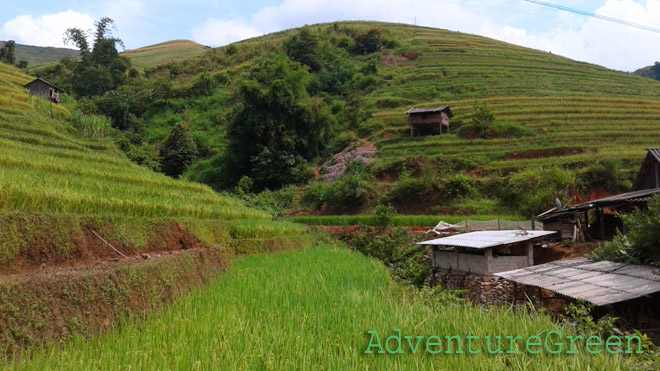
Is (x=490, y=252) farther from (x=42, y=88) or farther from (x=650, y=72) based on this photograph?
(x=650, y=72)

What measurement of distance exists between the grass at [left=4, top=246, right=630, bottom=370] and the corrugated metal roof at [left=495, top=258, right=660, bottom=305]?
3.03 meters

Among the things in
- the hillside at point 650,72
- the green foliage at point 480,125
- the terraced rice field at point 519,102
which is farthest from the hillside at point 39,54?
the hillside at point 650,72

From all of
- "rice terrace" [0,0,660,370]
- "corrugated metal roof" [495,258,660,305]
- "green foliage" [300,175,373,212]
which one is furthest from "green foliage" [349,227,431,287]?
"green foliage" [300,175,373,212]

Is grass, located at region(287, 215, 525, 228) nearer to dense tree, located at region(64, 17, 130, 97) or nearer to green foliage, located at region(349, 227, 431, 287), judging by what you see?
green foliage, located at region(349, 227, 431, 287)

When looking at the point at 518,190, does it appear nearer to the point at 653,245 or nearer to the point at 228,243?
the point at 653,245

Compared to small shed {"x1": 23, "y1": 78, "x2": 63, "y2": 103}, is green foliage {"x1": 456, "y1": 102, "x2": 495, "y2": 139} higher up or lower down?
lower down

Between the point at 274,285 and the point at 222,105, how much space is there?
39.3 m

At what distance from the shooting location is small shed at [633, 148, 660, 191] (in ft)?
46.9

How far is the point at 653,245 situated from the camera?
7320 mm

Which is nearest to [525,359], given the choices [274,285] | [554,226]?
[274,285]

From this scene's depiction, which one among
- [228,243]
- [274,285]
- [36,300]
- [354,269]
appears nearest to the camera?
[36,300]

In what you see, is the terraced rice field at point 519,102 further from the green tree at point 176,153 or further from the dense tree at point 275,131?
the green tree at point 176,153

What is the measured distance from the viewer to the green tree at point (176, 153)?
104 feet

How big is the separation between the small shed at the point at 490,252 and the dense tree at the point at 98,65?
41885 mm
